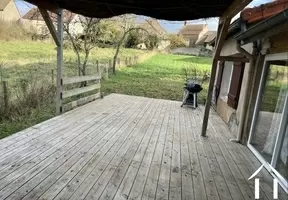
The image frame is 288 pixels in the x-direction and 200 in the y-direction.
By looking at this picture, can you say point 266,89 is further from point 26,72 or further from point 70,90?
point 26,72

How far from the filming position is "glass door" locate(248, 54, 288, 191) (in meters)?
3.39

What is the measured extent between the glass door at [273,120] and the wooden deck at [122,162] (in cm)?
18

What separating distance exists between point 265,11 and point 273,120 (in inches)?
68.5

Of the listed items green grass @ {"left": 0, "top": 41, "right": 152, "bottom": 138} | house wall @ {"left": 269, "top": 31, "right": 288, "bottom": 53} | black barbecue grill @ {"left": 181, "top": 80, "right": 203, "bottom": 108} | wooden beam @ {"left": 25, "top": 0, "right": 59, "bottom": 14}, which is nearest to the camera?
house wall @ {"left": 269, "top": 31, "right": 288, "bottom": 53}

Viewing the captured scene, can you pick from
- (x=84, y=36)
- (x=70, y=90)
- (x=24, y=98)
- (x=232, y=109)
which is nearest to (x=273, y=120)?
(x=232, y=109)

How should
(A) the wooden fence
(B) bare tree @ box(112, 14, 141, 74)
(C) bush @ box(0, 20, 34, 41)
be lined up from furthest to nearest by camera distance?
(B) bare tree @ box(112, 14, 141, 74) < (C) bush @ box(0, 20, 34, 41) < (A) the wooden fence

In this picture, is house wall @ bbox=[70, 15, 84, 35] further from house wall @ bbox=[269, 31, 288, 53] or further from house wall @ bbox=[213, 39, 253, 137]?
house wall @ bbox=[269, 31, 288, 53]

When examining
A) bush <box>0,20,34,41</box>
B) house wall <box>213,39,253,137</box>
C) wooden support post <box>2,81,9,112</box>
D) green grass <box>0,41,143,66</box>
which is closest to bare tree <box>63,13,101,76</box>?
green grass <box>0,41,143,66</box>

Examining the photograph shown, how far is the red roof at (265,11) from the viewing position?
4023 mm

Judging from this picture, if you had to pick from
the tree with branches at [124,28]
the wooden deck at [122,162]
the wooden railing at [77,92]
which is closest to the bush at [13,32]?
the tree with branches at [124,28]

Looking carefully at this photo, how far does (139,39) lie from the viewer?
914 inches

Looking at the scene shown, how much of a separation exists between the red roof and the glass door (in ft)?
2.15

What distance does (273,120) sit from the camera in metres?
3.86

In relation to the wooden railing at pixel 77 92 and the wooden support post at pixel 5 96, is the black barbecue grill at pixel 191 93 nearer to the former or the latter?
the wooden railing at pixel 77 92
